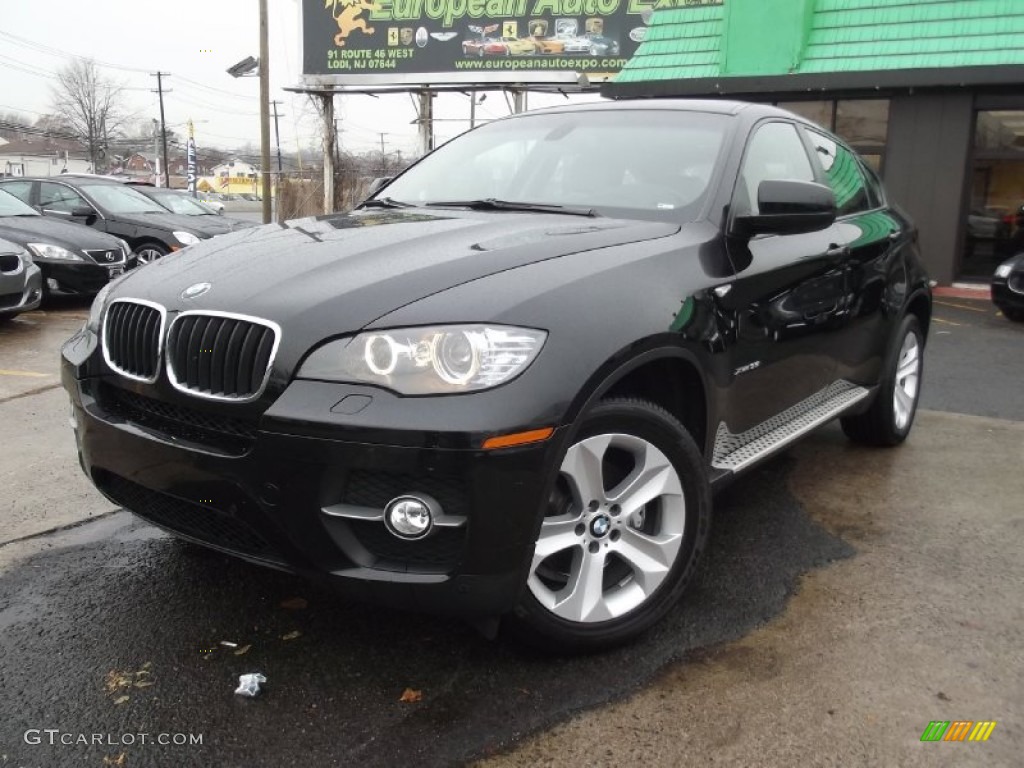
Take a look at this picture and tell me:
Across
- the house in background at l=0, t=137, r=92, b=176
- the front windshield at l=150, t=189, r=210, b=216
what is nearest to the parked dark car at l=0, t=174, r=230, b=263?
the front windshield at l=150, t=189, r=210, b=216

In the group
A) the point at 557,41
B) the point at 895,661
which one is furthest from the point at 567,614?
the point at 557,41

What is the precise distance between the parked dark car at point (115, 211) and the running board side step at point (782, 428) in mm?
9652

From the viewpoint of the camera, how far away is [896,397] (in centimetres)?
484

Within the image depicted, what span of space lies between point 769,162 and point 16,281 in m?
7.25

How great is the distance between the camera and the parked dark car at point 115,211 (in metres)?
11.9

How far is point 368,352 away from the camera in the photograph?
87.6 inches

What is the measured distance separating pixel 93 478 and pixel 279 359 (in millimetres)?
1047

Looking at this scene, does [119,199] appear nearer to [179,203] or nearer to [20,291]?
[179,203]

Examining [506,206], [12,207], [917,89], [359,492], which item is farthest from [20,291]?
[917,89]

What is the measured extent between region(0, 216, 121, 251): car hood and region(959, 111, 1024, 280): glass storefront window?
40.1 feet

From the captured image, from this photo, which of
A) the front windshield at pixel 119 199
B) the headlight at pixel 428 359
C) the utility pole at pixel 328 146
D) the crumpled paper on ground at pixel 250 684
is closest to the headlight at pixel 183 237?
the front windshield at pixel 119 199

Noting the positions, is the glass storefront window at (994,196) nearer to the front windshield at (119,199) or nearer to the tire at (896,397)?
the tire at (896,397)

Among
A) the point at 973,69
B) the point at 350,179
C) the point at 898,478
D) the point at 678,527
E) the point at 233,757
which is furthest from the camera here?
the point at 350,179

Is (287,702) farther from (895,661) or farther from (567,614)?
(895,661)
